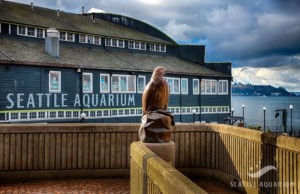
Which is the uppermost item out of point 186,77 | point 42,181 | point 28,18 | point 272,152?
point 28,18

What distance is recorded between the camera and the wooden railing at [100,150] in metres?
10.3

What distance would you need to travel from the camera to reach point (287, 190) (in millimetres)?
7789

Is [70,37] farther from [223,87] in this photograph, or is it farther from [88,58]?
[223,87]

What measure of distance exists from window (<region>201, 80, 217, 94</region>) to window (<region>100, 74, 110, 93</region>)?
11964 mm

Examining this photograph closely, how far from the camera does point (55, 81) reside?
31797mm

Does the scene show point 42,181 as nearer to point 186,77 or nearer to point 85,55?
point 85,55

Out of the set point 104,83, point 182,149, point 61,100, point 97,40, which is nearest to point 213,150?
point 182,149

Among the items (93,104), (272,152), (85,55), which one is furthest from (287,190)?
(85,55)

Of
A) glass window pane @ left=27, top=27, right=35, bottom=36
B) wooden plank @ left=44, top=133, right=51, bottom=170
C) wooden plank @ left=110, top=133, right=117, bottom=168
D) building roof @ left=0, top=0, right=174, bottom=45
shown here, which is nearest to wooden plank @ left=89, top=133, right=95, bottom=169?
wooden plank @ left=110, top=133, right=117, bottom=168

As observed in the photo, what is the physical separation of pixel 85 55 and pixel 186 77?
1075 cm

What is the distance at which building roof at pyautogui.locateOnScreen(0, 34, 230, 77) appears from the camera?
98.6ft

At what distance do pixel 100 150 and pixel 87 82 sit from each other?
78.0 feet

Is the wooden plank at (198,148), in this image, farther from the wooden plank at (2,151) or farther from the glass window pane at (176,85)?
the glass window pane at (176,85)

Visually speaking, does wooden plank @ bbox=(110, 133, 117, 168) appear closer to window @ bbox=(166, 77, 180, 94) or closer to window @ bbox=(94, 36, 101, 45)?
window @ bbox=(166, 77, 180, 94)
